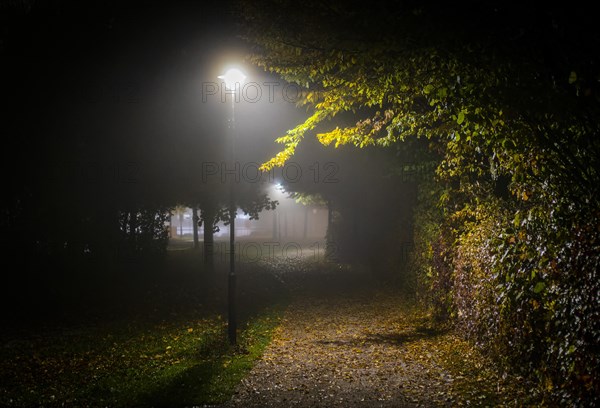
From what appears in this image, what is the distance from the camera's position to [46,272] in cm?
1421

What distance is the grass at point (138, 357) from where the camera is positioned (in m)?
6.62

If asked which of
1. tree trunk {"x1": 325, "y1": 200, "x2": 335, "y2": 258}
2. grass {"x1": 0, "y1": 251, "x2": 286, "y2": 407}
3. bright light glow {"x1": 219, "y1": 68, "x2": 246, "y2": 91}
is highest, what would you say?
bright light glow {"x1": 219, "y1": 68, "x2": 246, "y2": 91}

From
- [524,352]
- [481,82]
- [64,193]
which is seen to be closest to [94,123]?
[64,193]

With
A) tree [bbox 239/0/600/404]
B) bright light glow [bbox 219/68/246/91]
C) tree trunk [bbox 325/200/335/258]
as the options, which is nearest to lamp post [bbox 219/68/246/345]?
bright light glow [bbox 219/68/246/91]

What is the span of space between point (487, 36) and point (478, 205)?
13.0 feet

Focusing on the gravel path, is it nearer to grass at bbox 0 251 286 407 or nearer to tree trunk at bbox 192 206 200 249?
grass at bbox 0 251 286 407

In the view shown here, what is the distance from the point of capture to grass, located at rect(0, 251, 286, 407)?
6621 mm

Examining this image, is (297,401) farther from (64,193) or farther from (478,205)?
(64,193)

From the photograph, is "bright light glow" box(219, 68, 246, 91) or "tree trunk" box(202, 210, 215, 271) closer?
"bright light glow" box(219, 68, 246, 91)

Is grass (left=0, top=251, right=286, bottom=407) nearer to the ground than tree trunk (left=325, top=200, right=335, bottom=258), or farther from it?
nearer to the ground

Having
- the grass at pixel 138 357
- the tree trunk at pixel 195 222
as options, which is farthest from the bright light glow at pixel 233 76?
the tree trunk at pixel 195 222

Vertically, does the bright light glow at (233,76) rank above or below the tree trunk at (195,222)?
above

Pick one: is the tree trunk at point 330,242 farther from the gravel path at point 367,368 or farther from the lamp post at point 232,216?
the lamp post at point 232,216

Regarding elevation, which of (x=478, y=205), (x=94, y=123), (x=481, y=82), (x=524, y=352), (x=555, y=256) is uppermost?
(x=94, y=123)
